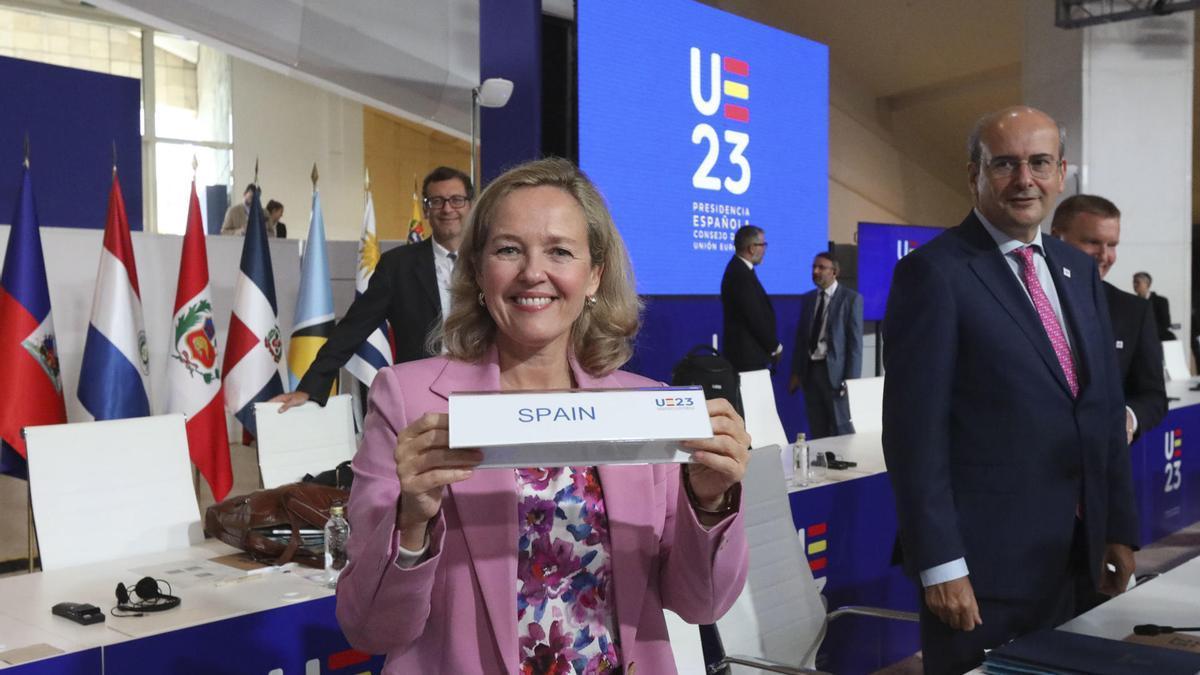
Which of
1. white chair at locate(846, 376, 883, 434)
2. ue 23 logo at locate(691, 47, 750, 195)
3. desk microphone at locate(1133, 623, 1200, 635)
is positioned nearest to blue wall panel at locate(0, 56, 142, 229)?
ue 23 logo at locate(691, 47, 750, 195)

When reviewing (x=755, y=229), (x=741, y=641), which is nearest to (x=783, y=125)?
(x=755, y=229)

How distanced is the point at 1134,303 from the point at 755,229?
3.26 meters

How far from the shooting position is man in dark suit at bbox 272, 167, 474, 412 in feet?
13.2

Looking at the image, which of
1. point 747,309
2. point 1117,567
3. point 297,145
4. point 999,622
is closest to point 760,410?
point 747,309

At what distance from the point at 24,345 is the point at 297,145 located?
38.0ft

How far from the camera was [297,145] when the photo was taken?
15.5m

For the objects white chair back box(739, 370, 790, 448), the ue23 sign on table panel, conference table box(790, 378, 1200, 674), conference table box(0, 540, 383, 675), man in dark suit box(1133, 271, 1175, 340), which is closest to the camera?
conference table box(0, 540, 383, 675)

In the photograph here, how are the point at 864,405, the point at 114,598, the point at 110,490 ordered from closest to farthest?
the point at 114,598 < the point at 110,490 < the point at 864,405

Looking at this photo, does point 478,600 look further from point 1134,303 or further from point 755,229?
point 755,229

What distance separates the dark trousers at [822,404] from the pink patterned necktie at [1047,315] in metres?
5.56

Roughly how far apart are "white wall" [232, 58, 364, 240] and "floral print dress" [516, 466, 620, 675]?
14.2 meters

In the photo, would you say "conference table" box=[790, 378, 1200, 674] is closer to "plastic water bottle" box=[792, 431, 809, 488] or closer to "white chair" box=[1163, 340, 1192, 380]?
"plastic water bottle" box=[792, 431, 809, 488]

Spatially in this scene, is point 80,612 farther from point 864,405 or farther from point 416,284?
point 864,405

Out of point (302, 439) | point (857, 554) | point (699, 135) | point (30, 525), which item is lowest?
point (857, 554)
